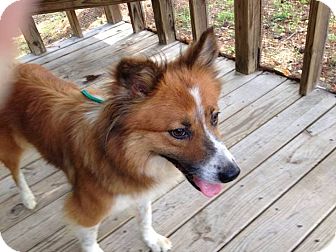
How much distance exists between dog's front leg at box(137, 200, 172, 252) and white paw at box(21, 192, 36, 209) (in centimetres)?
70

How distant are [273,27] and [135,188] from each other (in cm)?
236

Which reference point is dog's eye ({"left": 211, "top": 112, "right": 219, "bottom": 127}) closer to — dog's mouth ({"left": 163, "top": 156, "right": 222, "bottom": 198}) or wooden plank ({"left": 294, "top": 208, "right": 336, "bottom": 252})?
dog's mouth ({"left": 163, "top": 156, "right": 222, "bottom": 198})

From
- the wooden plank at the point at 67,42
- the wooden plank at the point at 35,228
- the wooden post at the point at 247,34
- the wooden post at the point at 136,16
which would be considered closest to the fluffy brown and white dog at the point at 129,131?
the wooden plank at the point at 35,228

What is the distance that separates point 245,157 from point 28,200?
133 centimetres

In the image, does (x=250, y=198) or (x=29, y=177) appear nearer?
(x=250, y=198)

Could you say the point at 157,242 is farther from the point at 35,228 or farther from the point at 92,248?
the point at 35,228

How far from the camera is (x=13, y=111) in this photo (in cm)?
189

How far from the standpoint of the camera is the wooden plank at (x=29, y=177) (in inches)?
92.9

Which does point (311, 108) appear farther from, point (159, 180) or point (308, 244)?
point (159, 180)

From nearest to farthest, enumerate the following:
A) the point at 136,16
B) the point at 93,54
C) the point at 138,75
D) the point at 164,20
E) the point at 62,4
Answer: the point at 138,75 < the point at 62,4 < the point at 164,20 < the point at 93,54 < the point at 136,16

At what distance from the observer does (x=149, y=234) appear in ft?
6.50

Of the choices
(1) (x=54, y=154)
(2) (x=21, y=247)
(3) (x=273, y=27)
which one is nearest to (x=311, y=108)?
(3) (x=273, y=27)

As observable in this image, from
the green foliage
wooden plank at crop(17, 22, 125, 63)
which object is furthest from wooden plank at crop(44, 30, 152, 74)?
the green foliage

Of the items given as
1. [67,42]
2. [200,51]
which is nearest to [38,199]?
[200,51]
